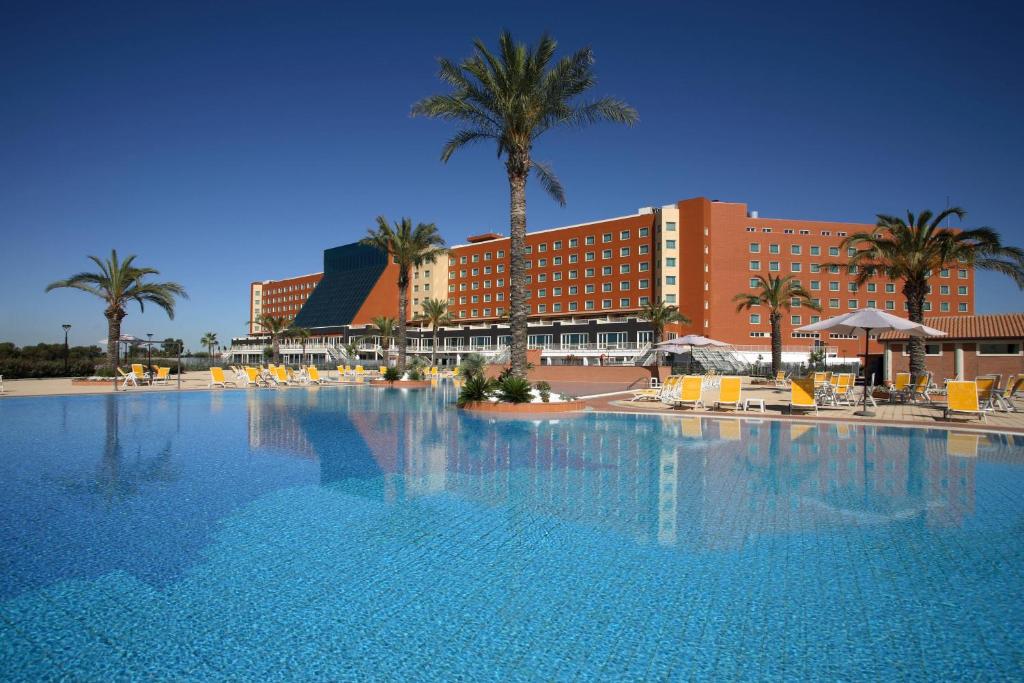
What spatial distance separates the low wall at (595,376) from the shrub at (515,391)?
14891 mm

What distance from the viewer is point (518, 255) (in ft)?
54.3

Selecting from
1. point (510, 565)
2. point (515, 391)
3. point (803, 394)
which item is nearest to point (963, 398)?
point (803, 394)

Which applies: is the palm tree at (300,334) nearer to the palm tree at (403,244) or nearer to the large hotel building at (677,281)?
the large hotel building at (677,281)

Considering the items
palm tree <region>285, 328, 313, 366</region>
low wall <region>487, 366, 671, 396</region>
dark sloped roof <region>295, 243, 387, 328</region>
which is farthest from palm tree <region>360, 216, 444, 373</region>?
dark sloped roof <region>295, 243, 387, 328</region>

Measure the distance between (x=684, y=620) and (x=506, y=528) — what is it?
2.18 meters

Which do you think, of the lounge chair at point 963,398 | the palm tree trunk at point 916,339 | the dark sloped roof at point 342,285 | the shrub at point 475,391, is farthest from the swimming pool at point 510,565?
the dark sloped roof at point 342,285

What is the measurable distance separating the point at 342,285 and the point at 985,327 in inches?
3158

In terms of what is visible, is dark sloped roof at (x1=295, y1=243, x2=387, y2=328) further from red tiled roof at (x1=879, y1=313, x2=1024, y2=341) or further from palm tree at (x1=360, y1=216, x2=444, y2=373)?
red tiled roof at (x1=879, y1=313, x2=1024, y2=341)

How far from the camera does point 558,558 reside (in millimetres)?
4656

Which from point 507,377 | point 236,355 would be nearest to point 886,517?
point 507,377

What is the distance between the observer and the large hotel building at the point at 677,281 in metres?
61.5

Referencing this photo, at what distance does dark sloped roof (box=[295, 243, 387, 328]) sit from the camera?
8481 centimetres

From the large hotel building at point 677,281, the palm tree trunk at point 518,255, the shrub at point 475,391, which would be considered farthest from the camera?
the large hotel building at point 677,281

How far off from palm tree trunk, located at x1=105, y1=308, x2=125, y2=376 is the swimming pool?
24.0 m
